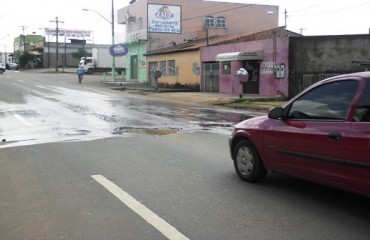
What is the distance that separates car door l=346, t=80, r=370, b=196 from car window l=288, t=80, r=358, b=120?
7.2 inches

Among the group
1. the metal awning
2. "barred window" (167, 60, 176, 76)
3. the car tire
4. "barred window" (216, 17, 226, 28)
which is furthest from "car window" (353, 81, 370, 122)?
"barred window" (216, 17, 226, 28)

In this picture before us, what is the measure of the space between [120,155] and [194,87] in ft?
90.5

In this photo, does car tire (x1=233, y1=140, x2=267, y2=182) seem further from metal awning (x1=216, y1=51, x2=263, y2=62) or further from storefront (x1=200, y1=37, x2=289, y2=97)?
metal awning (x1=216, y1=51, x2=263, y2=62)

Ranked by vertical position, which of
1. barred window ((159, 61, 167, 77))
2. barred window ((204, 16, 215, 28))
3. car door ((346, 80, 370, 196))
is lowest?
car door ((346, 80, 370, 196))

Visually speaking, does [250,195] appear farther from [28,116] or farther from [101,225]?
[28,116]

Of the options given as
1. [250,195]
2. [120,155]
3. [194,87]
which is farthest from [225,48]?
[250,195]

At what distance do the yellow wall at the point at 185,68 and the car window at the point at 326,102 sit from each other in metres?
29.9

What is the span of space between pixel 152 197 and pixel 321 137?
222cm

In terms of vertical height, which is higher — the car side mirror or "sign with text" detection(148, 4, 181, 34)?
"sign with text" detection(148, 4, 181, 34)

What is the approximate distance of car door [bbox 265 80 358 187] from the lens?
17.6 feet

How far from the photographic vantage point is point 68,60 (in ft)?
324

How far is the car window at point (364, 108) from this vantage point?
515 cm

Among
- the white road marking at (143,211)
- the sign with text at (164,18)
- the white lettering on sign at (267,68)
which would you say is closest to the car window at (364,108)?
the white road marking at (143,211)

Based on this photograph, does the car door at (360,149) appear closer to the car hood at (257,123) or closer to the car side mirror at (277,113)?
the car side mirror at (277,113)
